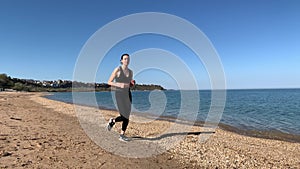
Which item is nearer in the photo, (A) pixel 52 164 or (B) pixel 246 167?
(A) pixel 52 164

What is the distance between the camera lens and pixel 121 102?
643 centimetres

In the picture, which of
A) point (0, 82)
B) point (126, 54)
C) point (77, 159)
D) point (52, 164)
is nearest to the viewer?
point (52, 164)

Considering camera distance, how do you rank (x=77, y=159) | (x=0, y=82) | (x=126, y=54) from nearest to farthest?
(x=77, y=159) < (x=126, y=54) < (x=0, y=82)

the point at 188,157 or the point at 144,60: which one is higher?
the point at 144,60

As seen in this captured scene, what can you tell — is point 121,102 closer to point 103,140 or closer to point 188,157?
point 103,140

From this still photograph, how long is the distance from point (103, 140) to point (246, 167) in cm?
421

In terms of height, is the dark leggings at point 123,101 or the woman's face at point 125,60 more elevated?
the woman's face at point 125,60

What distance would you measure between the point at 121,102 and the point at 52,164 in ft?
8.33

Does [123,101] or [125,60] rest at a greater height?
[125,60]

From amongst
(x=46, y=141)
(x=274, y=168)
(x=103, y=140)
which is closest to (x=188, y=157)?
(x=274, y=168)

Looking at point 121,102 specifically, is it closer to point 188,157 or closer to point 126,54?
point 126,54

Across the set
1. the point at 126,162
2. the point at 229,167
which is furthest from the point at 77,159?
the point at 229,167

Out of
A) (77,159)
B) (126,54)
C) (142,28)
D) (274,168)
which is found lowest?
(274,168)

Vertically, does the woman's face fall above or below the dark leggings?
above
